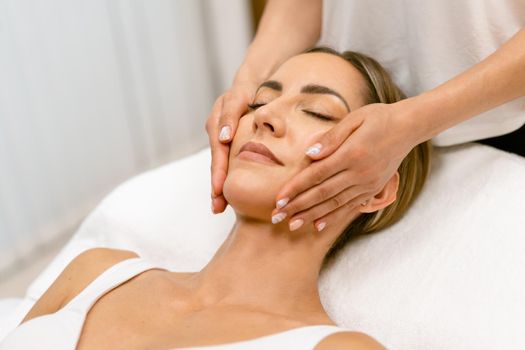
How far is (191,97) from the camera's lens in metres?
3.11

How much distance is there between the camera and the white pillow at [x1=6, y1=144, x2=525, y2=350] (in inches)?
54.4

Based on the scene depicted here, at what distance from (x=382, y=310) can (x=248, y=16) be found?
6.12 feet

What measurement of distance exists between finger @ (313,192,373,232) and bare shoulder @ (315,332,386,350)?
223 mm

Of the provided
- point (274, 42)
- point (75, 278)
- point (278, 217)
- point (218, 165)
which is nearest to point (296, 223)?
point (278, 217)

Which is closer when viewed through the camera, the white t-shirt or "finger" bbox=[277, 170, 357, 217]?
"finger" bbox=[277, 170, 357, 217]

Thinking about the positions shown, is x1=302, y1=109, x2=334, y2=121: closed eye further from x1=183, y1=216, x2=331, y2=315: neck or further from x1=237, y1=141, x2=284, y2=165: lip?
x1=183, y1=216, x2=331, y2=315: neck

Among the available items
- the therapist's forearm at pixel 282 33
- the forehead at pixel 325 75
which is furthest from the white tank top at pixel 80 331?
the therapist's forearm at pixel 282 33

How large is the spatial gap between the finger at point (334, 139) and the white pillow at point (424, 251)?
0.42 meters

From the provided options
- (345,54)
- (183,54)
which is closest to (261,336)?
(345,54)

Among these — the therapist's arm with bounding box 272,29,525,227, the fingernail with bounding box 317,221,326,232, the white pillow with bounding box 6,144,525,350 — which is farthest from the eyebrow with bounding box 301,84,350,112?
the white pillow with bounding box 6,144,525,350

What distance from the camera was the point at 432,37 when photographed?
1.55 meters

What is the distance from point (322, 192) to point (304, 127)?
0.19 meters

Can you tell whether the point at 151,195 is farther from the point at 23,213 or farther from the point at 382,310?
the point at 23,213

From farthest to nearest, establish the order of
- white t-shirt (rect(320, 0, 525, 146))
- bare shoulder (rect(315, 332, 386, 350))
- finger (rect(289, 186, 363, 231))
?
white t-shirt (rect(320, 0, 525, 146))
finger (rect(289, 186, 363, 231))
bare shoulder (rect(315, 332, 386, 350))
